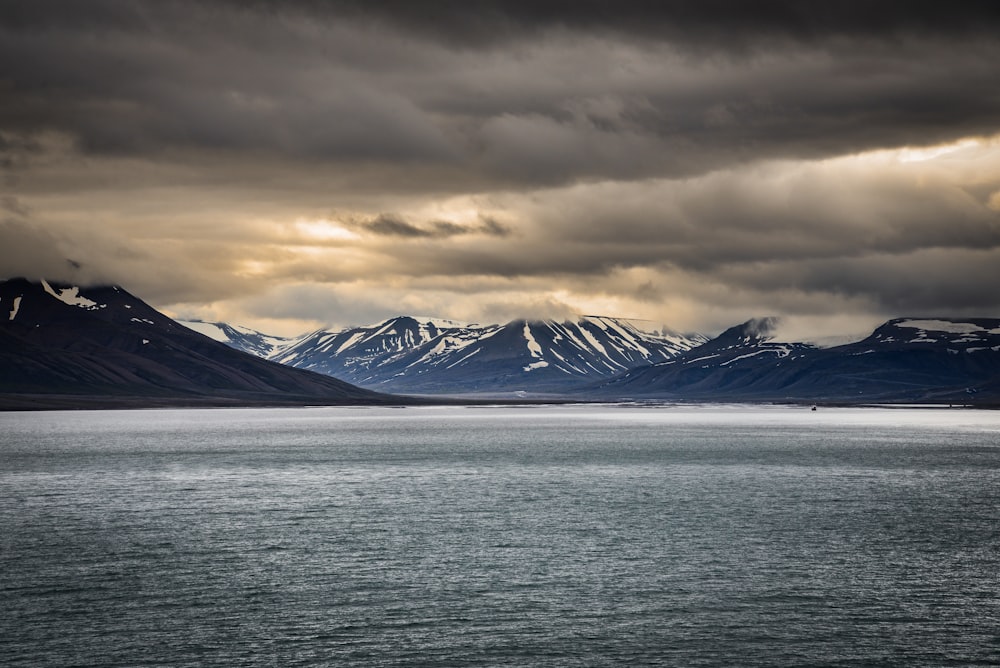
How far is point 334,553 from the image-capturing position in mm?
65688

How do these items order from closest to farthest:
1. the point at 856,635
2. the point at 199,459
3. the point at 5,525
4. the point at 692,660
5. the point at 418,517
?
1. the point at 692,660
2. the point at 856,635
3. the point at 5,525
4. the point at 418,517
5. the point at 199,459

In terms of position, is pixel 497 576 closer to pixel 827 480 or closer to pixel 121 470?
pixel 827 480

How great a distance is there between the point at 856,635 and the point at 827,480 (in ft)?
244

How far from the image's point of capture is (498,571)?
195ft

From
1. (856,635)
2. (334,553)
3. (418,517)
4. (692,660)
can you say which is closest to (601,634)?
(692,660)

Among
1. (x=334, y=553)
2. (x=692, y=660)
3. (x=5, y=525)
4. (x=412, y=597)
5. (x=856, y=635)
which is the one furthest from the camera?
(x=5, y=525)

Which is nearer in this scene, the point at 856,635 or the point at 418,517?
the point at 856,635

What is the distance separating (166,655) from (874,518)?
191 ft

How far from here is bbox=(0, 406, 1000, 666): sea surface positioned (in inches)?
1721

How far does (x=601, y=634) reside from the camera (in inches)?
1797

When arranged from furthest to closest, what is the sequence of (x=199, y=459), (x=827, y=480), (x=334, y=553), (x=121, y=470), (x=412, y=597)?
(x=199, y=459) < (x=121, y=470) < (x=827, y=480) < (x=334, y=553) < (x=412, y=597)

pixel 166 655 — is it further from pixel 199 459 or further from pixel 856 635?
pixel 199 459

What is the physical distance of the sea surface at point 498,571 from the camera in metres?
43.7

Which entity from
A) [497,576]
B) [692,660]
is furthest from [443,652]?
[497,576]
